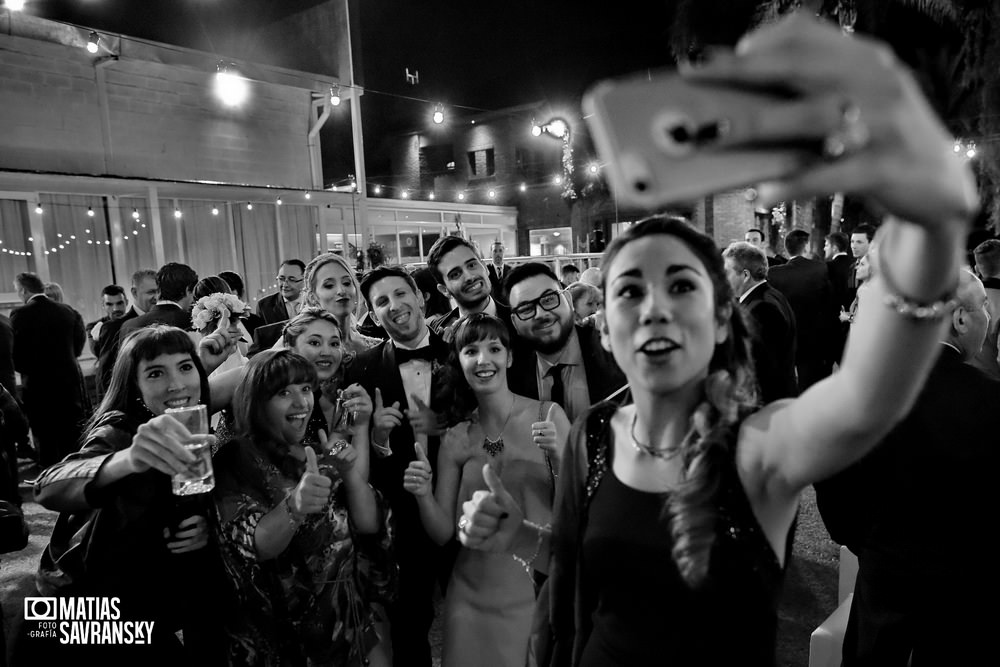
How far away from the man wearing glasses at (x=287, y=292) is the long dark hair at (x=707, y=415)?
470 cm

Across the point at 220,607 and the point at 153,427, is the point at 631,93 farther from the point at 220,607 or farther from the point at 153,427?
the point at 220,607

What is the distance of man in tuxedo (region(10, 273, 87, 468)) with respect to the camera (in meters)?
5.86

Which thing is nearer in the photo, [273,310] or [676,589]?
[676,589]

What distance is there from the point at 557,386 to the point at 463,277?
940 mm

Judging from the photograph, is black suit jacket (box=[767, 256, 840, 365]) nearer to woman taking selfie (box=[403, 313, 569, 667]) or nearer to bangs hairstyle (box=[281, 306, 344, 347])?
woman taking selfie (box=[403, 313, 569, 667])

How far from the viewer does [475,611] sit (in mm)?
2398

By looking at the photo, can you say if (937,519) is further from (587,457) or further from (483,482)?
(483,482)

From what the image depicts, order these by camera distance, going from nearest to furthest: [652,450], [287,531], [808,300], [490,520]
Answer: [652,450] < [490,520] < [287,531] < [808,300]

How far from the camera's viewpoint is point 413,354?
310 cm

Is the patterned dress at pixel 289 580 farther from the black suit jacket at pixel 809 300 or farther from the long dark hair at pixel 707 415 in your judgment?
the black suit jacket at pixel 809 300

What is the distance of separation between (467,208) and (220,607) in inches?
745

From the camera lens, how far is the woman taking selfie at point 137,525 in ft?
6.38

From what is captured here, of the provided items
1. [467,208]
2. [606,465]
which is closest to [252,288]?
[467,208]

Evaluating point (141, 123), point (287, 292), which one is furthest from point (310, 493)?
point (141, 123)
